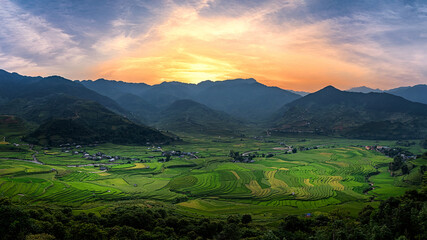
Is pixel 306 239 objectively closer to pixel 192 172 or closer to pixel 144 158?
pixel 192 172

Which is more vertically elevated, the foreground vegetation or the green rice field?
the foreground vegetation

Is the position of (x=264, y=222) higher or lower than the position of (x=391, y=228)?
lower

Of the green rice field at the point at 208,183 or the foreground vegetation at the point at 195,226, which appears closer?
the foreground vegetation at the point at 195,226

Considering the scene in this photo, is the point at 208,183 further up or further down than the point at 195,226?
further down

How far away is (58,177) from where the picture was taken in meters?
77.0

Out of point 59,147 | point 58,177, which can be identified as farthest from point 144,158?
point 59,147

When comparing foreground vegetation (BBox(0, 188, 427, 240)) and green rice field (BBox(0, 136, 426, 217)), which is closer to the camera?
foreground vegetation (BBox(0, 188, 427, 240))

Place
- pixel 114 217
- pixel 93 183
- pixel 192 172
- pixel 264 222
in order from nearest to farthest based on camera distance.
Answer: pixel 114 217, pixel 264 222, pixel 93 183, pixel 192 172

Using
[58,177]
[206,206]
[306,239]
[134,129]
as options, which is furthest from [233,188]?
[134,129]

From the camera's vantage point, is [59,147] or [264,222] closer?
[264,222]

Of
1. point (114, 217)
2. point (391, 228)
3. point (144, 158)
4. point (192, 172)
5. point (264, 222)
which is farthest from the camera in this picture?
point (144, 158)

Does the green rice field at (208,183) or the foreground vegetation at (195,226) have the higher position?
the foreground vegetation at (195,226)

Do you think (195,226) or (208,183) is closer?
(195,226)

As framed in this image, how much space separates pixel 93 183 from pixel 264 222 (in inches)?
2068
